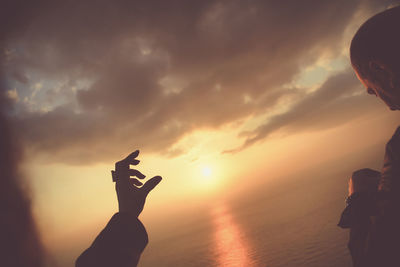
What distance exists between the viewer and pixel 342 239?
129 feet

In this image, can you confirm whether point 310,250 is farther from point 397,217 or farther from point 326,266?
point 397,217

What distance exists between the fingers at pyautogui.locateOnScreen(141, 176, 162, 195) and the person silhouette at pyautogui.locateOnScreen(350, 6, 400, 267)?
182 centimetres

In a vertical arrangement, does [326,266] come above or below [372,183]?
below

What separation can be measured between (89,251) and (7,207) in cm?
2673

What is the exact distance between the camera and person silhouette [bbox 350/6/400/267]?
1.33 meters

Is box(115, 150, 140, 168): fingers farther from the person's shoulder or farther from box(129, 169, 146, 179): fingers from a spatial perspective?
the person's shoulder

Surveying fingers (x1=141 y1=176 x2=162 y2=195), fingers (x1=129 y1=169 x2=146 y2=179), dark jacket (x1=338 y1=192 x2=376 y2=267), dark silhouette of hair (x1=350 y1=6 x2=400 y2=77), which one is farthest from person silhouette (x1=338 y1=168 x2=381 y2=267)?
fingers (x1=129 y1=169 x2=146 y2=179)

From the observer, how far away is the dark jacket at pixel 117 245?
1.59 m

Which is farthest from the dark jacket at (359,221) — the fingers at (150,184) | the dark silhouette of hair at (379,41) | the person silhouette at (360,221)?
the fingers at (150,184)

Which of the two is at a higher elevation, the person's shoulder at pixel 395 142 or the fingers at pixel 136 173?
the fingers at pixel 136 173

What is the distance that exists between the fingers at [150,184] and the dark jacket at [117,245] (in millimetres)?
288

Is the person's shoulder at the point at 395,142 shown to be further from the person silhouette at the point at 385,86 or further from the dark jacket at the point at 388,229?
the dark jacket at the point at 388,229

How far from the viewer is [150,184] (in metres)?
2.03

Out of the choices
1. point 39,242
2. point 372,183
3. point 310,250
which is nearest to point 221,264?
point 310,250
